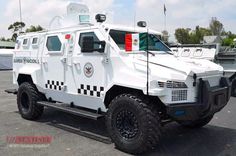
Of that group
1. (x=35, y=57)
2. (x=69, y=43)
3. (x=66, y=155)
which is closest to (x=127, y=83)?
(x=66, y=155)

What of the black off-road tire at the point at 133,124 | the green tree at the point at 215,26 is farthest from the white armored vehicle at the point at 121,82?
the green tree at the point at 215,26

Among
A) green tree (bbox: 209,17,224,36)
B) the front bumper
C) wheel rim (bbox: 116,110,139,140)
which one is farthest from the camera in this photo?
green tree (bbox: 209,17,224,36)

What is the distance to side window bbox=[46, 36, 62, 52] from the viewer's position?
22.8ft

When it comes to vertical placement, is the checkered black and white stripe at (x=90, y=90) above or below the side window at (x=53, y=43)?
below

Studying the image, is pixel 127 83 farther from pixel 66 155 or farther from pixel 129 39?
pixel 66 155

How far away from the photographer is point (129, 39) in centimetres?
539

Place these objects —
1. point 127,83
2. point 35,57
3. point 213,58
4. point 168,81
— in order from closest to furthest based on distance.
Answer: point 168,81 < point 127,83 < point 35,57 < point 213,58

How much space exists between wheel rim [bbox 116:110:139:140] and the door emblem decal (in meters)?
1.17

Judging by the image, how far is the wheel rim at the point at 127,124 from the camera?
507 cm

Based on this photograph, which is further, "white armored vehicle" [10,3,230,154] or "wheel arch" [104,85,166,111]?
"wheel arch" [104,85,166,111]

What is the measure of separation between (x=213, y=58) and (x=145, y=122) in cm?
774

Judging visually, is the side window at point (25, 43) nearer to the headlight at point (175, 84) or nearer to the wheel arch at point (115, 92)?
the wheel arch at point (115, 92)

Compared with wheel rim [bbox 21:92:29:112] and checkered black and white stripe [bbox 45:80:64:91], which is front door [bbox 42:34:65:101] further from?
wheel rim [bbox 21:92:29:112]

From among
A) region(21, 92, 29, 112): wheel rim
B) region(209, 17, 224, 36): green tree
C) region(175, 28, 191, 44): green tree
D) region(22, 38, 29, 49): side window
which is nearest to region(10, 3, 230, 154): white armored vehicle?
region(21, 92, 29, 112): wheel rim
